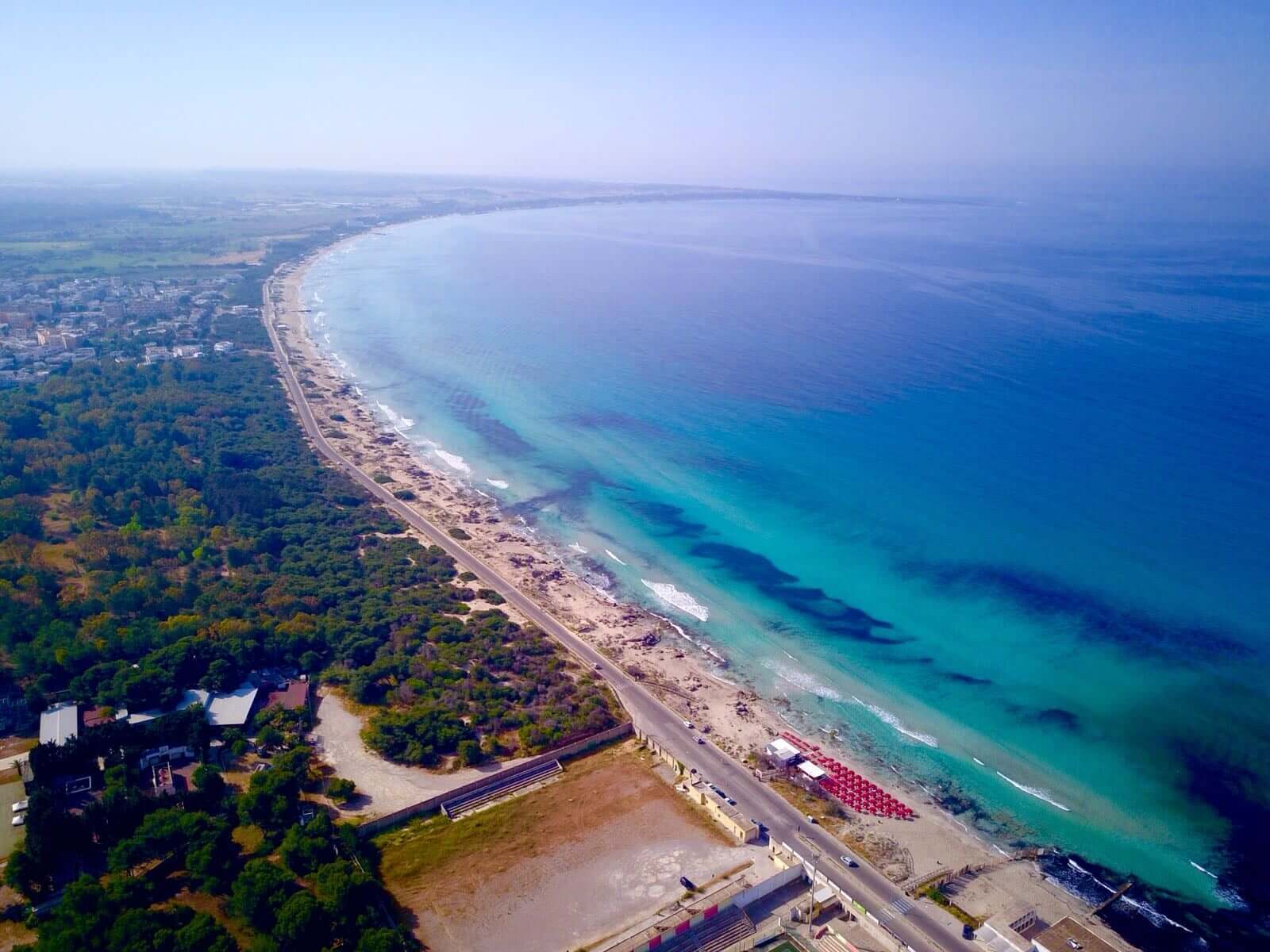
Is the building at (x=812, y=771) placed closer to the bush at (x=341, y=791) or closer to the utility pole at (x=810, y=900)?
the utility pole at (x=810, y=900)

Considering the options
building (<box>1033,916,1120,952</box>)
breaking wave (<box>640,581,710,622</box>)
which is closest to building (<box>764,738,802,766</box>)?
building (<box>1033,916,1120,952</box>)

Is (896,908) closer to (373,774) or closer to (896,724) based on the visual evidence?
(896,724)

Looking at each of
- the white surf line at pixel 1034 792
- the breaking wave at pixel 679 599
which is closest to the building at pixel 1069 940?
the white surf line at pixel 1034 792

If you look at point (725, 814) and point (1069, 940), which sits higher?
point (725, 814)

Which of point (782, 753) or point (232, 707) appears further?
point (232, 707)

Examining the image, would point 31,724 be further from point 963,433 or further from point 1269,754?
point 963,433

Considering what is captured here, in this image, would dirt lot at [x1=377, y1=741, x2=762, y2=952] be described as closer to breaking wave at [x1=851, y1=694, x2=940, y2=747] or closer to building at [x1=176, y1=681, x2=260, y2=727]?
building at [x1=176, y1=681, x2=260, y2=727]

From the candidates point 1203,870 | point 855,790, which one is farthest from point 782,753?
point 1203,870
